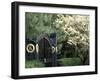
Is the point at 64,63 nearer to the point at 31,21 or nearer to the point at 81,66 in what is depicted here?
the point at 81,66

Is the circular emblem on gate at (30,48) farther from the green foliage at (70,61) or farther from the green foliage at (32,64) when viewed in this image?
the green foliage at (70,61)

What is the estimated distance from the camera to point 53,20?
1574 mm

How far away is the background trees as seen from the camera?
153 cm

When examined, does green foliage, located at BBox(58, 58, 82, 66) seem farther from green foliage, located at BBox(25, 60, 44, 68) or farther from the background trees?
green foliage, located at BBox(25, 60, 44, 68)

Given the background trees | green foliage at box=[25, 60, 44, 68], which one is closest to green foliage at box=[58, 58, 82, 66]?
the background trees

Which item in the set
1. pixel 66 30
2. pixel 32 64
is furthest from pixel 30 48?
pixel 66 30

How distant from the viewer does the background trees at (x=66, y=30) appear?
5.01 ft

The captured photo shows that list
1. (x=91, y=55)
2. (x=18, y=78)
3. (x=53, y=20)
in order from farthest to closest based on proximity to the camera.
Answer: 1. (x=91, y=55)
2. (x=53, y=20)
3. (x=18, y=78)

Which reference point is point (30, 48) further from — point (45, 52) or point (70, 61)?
point (70, 61)

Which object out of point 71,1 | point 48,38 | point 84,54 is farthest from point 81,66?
point 71,1

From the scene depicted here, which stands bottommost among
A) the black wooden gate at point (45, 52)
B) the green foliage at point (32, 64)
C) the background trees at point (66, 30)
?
the green foliage at point (32, 64)

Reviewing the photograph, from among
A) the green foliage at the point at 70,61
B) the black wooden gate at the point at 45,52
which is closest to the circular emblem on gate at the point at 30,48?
the black wooden gate at the point at 45,52

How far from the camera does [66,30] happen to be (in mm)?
1606

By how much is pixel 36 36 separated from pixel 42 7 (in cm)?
15
